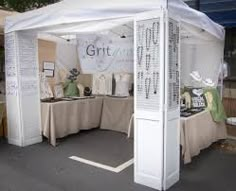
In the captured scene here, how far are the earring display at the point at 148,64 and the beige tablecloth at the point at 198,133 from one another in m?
0.87

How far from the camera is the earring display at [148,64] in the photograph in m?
2.93

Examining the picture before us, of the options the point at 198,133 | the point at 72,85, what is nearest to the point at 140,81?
the point at 198,133

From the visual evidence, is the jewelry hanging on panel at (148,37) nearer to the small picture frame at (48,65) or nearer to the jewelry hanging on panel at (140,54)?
the jewelry hanging on panel at (140,54)

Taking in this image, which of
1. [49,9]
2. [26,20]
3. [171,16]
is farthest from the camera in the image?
[26,20]

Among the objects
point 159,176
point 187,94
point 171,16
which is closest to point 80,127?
point 187,94

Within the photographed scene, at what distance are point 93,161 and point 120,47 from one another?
2408 millimetres

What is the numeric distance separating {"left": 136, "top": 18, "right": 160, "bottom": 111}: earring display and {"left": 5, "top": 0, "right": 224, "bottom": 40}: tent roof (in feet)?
0.61

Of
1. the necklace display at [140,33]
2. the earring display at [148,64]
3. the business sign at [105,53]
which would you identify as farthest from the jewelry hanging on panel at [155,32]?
the business sign at [105,53]

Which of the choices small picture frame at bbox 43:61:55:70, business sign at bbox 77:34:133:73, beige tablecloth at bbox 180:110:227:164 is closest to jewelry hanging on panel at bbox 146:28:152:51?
beige tablecloth at bbox 180:110:227:164

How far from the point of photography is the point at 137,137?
3170 millimetres

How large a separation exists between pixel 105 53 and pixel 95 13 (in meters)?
2.26

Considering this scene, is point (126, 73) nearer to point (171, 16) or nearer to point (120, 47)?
point (120, 47)

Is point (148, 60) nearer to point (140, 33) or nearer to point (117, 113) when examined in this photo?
point (140, 33)

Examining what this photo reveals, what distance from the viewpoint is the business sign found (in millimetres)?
5415
